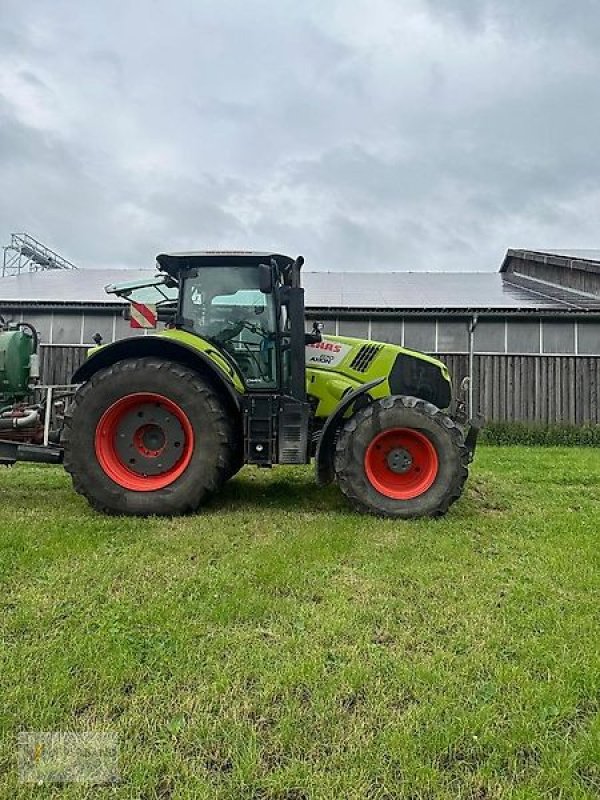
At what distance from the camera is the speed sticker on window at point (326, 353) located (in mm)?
6242

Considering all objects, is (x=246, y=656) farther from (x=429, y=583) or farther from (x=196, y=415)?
(x=196, y=415)

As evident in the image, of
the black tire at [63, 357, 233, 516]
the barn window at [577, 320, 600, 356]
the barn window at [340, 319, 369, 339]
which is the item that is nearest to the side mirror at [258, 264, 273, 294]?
the black tire at [63, 357, 233, 516]

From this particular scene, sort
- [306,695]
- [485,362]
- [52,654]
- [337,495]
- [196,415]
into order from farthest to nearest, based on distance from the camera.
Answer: [485,362], [337,495], [196,415], [52,654], [306,695]


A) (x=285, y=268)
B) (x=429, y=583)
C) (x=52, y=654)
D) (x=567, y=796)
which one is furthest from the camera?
(x=285, y=268)

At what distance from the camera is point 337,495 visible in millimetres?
6668

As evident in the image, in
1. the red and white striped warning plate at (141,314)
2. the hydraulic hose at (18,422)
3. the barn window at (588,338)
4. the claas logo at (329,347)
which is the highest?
the barn window at (588,338)

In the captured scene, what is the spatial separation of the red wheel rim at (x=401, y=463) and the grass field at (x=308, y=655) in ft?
1.75

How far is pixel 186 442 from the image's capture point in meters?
5.68

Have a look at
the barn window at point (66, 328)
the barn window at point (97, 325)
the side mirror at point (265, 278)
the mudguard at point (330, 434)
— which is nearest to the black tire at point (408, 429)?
the mudguard at point (330, 434)

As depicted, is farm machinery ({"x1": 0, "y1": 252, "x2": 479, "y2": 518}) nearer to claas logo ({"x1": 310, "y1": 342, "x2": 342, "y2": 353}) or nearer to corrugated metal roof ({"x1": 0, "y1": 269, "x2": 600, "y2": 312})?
claas logo ({"x1": 310, "y1": 342, "x2": 342, "y2": 353})

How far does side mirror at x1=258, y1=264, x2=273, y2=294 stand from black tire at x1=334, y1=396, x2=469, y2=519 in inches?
57.1

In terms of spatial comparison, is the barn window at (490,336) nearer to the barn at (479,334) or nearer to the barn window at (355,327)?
the barn at (479,334)

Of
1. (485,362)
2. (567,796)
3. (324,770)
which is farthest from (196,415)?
(485,362)

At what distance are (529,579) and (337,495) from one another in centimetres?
289
